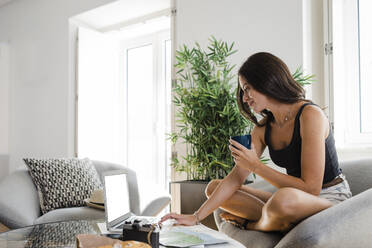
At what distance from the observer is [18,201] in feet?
8.02

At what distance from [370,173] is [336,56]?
1.17 m

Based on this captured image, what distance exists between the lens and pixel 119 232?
1.28 m

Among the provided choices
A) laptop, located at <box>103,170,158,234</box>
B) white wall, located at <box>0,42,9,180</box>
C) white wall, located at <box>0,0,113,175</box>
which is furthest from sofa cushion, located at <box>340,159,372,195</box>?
white wall, located at <box>0,42,9,180</box>

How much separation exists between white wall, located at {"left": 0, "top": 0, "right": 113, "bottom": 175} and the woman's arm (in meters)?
3.05

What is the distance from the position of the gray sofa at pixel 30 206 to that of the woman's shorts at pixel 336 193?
137 centimetres

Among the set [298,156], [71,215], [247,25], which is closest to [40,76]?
[71,215]

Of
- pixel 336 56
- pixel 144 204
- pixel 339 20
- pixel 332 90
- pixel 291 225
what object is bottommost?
pixel 144 204

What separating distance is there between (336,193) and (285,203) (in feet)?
1.23

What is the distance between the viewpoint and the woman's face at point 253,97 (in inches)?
64.9

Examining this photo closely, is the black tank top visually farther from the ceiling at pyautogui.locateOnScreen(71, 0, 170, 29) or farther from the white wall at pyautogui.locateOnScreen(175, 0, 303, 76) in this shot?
the ceiling at pyautogui.locateOnScreen(71, 0, 170, 29)

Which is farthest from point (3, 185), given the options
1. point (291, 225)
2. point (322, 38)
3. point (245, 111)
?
point (322, 38)

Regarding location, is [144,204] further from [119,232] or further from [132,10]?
[132,10]

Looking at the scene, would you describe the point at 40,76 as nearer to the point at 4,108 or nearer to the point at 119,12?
the point at 4,108

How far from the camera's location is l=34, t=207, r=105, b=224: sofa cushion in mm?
2398
